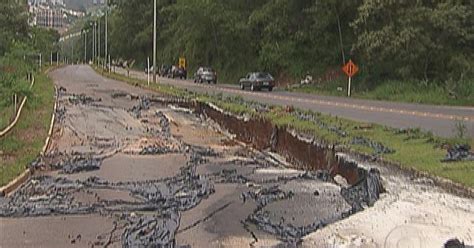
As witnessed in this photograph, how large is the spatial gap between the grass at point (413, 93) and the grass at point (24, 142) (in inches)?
756

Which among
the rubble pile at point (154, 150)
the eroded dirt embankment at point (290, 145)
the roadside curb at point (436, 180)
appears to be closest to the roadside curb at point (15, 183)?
the rubble pile at point (154, 150)

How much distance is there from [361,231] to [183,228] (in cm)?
267

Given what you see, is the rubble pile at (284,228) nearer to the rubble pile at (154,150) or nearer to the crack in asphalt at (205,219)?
the crack in asphalt at (205,219)

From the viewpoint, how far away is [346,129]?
22.6m

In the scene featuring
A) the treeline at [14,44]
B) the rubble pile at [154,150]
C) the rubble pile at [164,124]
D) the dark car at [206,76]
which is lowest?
the dark car at [206,76]

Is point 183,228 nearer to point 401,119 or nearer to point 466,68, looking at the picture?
point 401,119

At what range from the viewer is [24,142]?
20.7 meters

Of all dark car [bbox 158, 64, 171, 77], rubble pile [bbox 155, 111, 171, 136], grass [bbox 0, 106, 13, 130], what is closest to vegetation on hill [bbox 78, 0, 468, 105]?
dark car [bbox 158, 64, 171, 77]

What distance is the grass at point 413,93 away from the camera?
129ft

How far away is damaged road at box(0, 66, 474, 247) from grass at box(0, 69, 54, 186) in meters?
0.39

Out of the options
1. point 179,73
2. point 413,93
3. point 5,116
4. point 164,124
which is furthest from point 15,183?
point 179,73

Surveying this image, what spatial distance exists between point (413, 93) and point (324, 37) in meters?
20.9

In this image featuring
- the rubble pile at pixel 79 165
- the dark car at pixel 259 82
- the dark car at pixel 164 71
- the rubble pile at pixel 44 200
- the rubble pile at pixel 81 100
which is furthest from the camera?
the dark car at pixel 164 71

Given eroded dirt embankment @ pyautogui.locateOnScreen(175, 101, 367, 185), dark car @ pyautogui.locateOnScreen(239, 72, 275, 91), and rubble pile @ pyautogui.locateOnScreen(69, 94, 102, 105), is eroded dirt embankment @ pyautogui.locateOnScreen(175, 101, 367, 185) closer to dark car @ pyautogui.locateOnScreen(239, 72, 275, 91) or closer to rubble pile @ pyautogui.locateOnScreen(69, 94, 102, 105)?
rubble pile @ pyautogui.locateOnScreen(69, 94, 102, 105)
